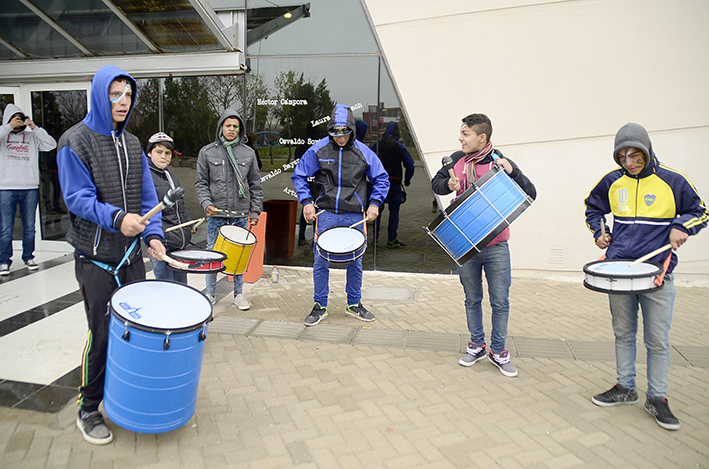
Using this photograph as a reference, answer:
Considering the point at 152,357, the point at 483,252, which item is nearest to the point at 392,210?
the point at 483,252

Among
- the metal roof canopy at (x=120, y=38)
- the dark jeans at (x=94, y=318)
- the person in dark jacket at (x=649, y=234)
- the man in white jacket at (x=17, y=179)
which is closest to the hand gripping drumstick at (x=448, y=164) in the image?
the person in dark jacket at (x=649, y=234)

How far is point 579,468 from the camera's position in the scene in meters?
2.75

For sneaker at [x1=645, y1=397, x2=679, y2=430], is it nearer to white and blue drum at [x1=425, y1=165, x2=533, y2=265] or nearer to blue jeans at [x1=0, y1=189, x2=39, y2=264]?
white and blue drum at [x1=425, y1=165, x2=533, y2=265]

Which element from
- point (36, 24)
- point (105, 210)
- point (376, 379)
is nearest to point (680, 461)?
point (376, 379)

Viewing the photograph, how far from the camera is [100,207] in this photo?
2.68 m

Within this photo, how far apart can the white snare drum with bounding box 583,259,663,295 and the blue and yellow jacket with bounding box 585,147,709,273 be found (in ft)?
0.65

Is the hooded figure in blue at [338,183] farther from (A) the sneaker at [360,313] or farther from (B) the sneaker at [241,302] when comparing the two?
(B) the sneaker at [241,302]

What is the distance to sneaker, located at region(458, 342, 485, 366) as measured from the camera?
402 cm

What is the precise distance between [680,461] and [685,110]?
15.2 feet

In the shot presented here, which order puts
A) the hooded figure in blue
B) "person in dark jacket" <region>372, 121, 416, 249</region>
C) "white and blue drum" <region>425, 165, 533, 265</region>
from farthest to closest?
"person in dark jacket" <region>372, 121, 416, 249</region>
the hooded figure in blue
"white and blue drum" <region>425, 165, 533, 265</region>

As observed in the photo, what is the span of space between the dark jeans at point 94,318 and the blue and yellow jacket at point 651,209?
123 inches

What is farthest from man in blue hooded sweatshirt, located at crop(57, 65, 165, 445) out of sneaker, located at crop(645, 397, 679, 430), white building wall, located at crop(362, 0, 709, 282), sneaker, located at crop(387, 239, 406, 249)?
white building wall, located at crop(362, 0, 709, 282)

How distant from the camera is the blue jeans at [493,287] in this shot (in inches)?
151

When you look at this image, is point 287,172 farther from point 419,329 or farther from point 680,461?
point 680,461
